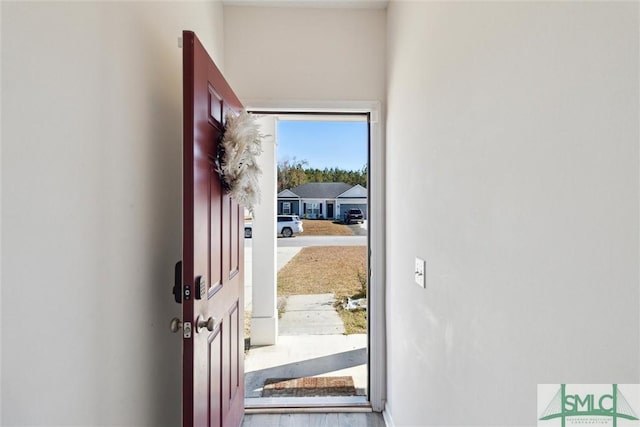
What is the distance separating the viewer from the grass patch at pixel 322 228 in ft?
11.6

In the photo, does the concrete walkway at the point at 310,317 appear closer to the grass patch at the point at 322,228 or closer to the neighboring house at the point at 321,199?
the grass patch at the point at 322,228

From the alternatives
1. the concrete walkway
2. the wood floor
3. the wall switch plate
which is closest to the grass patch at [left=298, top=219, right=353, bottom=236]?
the concrete walkway

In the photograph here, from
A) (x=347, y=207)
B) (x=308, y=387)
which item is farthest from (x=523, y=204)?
(x=347, y=207)

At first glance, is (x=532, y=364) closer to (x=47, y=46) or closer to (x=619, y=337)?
(x=619, y=337)

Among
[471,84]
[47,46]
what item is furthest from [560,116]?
[47,46]

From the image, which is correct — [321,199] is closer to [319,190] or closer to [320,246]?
[319,190]

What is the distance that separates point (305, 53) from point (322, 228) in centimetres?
187

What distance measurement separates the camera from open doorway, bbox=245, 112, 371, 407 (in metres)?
3.14

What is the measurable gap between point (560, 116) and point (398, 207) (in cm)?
125

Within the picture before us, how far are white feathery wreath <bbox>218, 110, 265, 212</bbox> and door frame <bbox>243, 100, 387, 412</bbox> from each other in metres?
0.65

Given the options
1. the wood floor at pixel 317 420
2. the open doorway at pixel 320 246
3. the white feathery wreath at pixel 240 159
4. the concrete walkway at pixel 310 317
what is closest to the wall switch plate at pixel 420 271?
the white feathery wreath at pixel 240 159

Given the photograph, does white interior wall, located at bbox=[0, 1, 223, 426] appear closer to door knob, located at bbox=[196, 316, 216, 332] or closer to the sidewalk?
door knob, located at bbox=[196, 316, 216, 332]

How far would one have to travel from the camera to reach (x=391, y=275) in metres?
2.09

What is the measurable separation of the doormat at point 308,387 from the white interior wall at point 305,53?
211 centimetres
